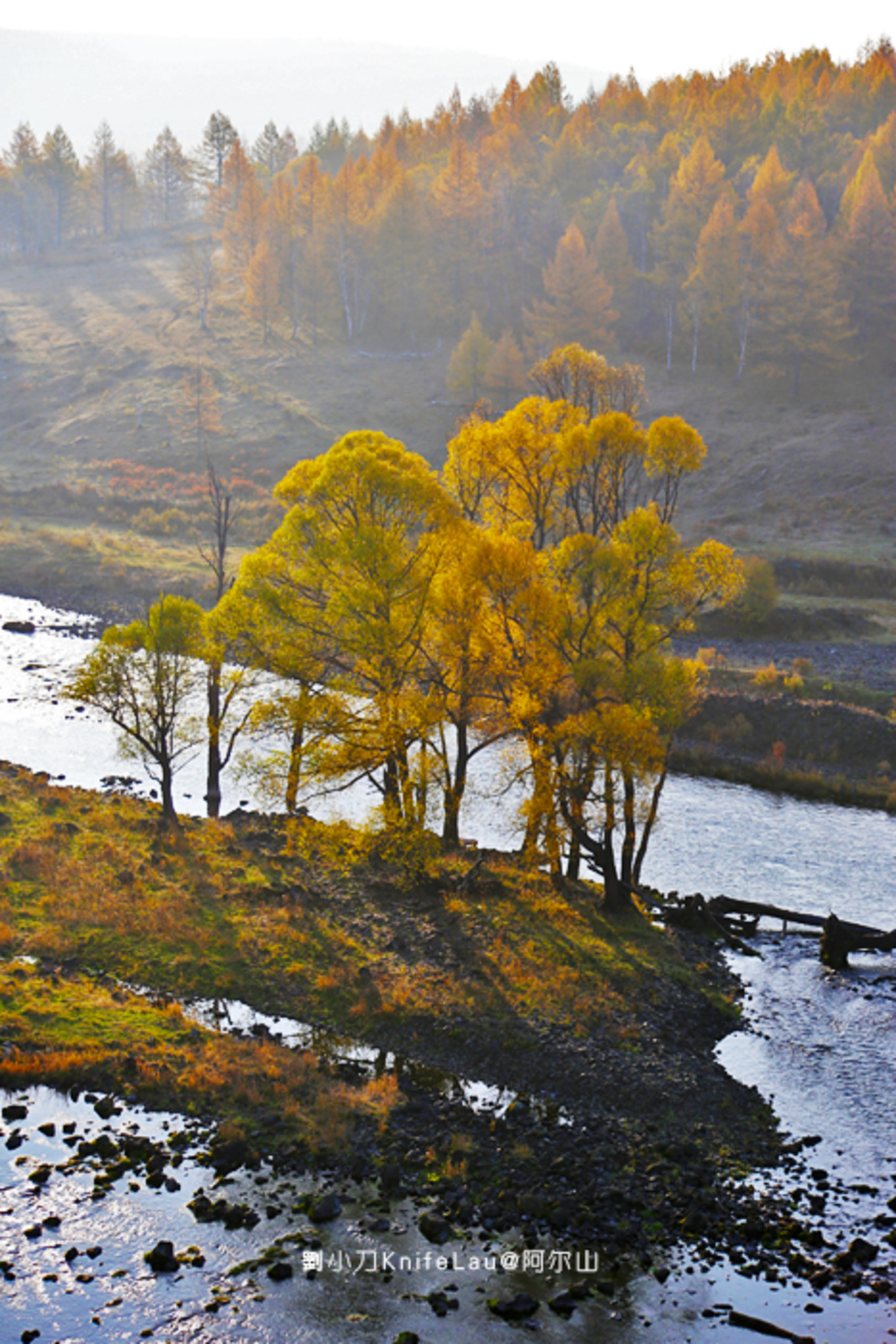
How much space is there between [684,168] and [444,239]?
83.0ft

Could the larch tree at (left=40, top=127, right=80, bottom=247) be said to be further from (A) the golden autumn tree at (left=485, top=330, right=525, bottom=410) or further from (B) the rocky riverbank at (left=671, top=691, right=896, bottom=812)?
(B) the rocky riverbank at (left=671, top=691, right=896, bottom=812)

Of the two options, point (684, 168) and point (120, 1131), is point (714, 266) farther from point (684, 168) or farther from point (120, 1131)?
point (120, 1131)

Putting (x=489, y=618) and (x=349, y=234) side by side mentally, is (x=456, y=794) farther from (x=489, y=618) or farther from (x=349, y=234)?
(x=349, y=234)

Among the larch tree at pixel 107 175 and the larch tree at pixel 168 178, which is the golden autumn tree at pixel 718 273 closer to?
the larch tree at pixel 168 178

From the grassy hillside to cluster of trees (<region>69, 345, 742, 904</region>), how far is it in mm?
40609

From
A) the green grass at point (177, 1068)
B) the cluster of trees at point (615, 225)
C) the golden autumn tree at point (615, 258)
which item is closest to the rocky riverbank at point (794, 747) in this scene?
the green grass at point (177, 1068)

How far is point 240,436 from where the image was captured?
91875 millimetres

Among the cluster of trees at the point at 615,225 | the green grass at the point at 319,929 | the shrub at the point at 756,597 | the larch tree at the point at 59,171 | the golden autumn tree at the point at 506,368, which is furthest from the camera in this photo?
the larch tree at the point at 59,171

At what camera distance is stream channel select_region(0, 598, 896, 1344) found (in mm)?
14578

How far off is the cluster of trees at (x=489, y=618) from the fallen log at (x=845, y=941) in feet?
18.1

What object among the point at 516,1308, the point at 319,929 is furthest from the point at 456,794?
the point at 516,1308

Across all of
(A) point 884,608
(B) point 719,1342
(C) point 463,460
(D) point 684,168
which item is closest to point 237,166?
(D) point 684,168

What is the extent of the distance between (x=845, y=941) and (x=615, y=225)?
8858 cm

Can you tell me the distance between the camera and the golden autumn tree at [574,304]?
92312mm
